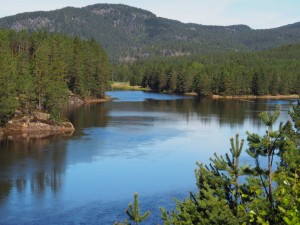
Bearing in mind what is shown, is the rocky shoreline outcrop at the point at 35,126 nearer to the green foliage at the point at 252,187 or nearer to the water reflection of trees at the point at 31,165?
the water reflection of trees at the point at 31,165

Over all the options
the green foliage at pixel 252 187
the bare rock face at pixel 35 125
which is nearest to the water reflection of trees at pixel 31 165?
the bare rock face at pixel 35 125

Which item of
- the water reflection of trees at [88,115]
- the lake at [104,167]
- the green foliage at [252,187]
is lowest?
the lake at [104,167]

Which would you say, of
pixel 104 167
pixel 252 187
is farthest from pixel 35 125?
pixel 252 187

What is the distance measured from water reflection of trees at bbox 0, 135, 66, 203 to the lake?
0.33 ft

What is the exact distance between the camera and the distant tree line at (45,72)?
85875 millimetres

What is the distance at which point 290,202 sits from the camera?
1115cm

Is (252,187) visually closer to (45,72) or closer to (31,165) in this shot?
(31,165)

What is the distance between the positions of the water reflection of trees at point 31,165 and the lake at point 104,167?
0.10m

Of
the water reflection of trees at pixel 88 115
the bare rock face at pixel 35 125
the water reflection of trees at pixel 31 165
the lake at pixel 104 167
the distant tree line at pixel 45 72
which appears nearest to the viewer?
the lake at pixel 104 167

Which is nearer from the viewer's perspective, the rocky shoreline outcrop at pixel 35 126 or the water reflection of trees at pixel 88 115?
the rocky shoreline outcrop at pixel 35 126

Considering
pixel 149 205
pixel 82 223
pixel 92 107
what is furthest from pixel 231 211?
pixel 92 107

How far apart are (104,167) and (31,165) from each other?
9.51 m

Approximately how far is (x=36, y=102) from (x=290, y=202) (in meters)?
88.2

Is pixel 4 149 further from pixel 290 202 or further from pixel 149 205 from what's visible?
pixel 290 202
